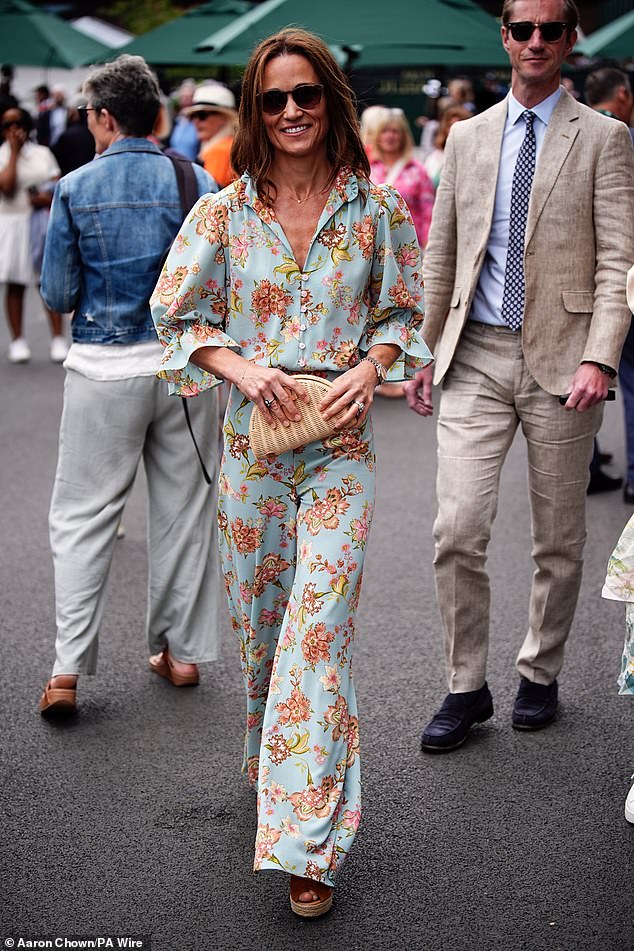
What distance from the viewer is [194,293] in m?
3.78

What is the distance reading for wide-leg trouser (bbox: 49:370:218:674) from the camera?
5.17 m

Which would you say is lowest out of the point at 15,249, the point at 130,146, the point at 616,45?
the point at 15,249

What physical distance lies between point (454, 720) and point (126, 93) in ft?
8.41

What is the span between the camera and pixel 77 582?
521 centimetres

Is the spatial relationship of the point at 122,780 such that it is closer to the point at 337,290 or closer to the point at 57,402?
the point at 337,290

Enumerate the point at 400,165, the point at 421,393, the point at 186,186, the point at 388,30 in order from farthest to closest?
the point at 388,30 < the point at 400,165 < the point at 186,186 < the point at 421,393

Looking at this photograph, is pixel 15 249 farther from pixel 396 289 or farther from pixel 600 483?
pixel 396 289

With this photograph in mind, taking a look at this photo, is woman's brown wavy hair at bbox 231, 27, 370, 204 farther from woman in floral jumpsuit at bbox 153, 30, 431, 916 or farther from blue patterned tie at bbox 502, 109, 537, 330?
blue patterned tie at bbox 502, 109, 537, 330

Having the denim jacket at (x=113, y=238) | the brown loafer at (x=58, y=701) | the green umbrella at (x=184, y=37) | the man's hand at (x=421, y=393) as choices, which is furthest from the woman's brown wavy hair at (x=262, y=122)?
the green umbrella at (x=184, y=37)

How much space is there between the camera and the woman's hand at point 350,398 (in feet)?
12.1

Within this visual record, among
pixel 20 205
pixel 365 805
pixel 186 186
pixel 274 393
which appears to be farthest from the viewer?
pixel 20 205

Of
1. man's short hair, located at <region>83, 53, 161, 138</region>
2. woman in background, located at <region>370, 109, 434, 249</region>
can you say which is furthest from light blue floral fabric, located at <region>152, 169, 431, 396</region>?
woman in background, located at <region>370, 109, 434, 249</region>

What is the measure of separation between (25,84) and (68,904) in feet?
75.9

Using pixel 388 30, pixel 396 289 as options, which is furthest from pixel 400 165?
pixel 396 289
